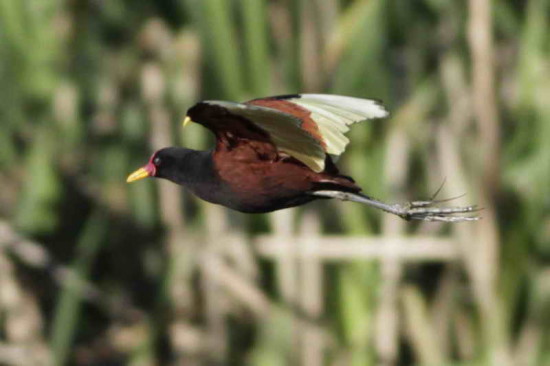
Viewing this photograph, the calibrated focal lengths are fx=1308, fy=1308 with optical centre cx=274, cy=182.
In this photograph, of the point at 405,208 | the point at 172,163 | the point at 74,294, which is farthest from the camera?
the point at 74,294

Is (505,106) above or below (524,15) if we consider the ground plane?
below

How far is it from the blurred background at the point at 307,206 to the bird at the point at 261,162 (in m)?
2.09

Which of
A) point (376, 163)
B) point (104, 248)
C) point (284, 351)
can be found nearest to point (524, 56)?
point (376, 163)

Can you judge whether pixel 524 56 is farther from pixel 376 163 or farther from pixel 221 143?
pixel 221 143

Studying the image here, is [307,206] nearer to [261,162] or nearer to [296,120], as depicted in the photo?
[261,162]

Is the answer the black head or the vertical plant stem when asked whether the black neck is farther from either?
the vertical plant stem

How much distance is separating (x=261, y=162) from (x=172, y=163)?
0.22 m

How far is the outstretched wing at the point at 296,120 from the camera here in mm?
2426

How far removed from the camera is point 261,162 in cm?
266

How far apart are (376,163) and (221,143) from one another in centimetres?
273

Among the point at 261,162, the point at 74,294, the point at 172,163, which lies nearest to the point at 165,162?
the point at 172,163

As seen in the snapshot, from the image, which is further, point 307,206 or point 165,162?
point 307,206

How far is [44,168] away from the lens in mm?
5836

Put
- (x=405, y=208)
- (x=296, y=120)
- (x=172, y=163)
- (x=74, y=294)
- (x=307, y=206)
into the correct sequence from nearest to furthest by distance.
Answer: (x=296, y=120) → (x=172, y=163) → (x=405, y=208) → (x=307, y=206) → (x=74, y=294)
